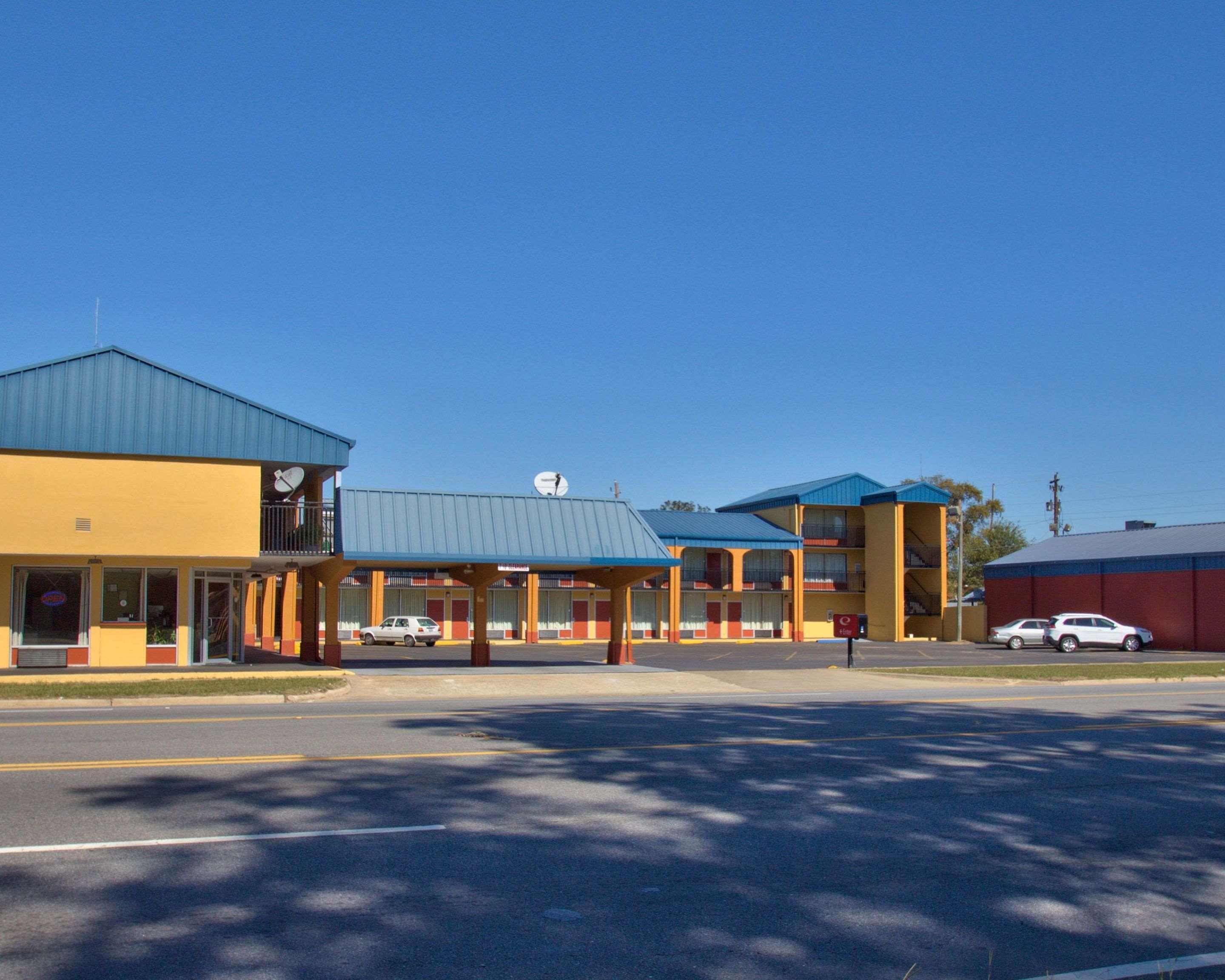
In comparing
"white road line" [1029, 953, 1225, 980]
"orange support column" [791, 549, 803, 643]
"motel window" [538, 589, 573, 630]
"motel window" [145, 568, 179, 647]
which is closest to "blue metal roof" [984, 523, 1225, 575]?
"orange support column" [791, 549, 803, 643]

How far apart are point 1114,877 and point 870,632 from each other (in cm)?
5545

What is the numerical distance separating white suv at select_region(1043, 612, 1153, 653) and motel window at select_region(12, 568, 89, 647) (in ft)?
123

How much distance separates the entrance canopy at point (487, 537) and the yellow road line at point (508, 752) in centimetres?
1459

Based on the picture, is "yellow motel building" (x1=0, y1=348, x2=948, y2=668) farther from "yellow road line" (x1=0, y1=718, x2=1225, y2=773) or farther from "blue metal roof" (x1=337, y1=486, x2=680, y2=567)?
"yellow road line" (x1=0, y1=718, x2=1225, y2=773)

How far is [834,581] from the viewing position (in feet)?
207

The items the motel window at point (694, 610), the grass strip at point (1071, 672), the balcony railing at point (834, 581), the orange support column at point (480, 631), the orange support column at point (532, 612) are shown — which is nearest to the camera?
the grass strip at point (1071, 672)

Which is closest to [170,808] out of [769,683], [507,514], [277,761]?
[277,761]

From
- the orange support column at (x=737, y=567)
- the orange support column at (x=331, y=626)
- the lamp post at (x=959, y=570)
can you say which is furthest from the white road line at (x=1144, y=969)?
the orange support column at (x=737, y=567)

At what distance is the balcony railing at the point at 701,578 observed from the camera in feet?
200

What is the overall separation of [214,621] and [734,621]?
38.5m

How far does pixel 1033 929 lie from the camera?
6.17 m

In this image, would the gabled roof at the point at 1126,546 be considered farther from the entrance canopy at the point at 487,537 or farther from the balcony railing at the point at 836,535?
the entrance canopy at the point at 487,537

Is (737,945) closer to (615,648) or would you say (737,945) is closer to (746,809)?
(746,809)

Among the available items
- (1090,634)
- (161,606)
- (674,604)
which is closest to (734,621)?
(674,604)
